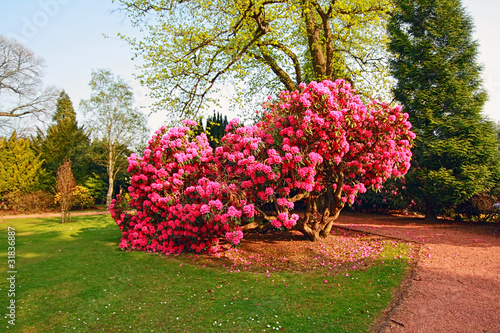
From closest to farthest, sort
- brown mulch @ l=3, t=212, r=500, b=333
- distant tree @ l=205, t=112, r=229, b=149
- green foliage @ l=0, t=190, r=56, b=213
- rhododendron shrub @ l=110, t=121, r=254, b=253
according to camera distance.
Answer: brown mulch @ l=3, t=212, r=500, b=333
rhododendron shrub @ l=110, t=121, r=254, b=253
green foliage @ l=0, t=190, r=56, b=213
distant tree @ l=205, t=112, r=229, b=149

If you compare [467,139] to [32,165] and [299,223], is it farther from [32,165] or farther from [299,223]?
[32,165]

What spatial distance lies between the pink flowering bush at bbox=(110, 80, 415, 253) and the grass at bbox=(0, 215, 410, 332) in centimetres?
90

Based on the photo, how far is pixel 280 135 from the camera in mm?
6832

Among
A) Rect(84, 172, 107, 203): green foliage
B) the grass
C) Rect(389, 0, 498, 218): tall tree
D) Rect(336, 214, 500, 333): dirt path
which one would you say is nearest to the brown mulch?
Rect(336, 214, 500, 333): dirt path

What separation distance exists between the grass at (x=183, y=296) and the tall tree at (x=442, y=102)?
192 inches

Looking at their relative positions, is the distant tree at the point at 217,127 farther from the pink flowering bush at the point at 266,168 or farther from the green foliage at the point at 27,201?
the pink flowering bush at the point at 266,168

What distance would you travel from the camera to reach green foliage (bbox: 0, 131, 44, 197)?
19.8m

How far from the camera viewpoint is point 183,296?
4688 mm

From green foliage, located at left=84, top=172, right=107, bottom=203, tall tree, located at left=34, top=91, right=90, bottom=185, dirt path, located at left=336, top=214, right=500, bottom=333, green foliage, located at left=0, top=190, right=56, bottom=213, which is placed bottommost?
dirt path, located at left=336, top=214, right=500, bottom=333

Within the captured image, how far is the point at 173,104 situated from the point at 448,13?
10.6m

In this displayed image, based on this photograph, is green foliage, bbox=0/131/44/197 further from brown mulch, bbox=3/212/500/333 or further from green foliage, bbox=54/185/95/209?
brown mulch, bbox=3/212/500/333

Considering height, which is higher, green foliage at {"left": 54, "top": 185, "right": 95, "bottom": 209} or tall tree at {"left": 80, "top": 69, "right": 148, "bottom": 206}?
tall tree at {"left": 80, "top": 69, "right": 148, "bottom": 206}

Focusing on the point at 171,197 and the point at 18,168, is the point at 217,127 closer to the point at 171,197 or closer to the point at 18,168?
the point at 18,168

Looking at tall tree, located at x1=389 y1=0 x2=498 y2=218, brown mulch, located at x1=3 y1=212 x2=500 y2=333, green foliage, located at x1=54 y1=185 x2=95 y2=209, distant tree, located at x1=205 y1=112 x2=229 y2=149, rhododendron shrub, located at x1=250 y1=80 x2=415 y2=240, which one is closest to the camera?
brown mulch, located at x1=3 y1=212 x2=500 y2=333
